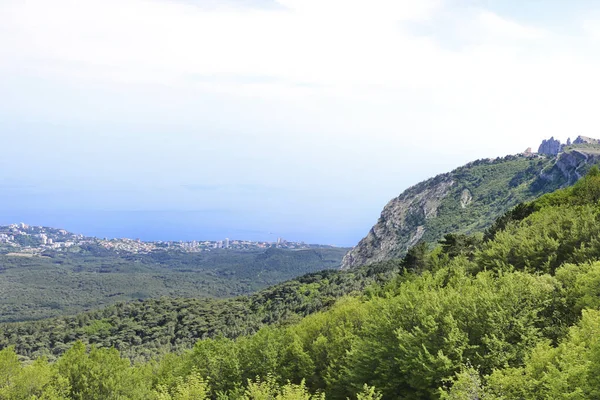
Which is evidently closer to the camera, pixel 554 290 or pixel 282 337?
pixel 554 290

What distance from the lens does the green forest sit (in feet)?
67.2

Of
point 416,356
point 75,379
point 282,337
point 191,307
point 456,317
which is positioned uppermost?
point 456,317

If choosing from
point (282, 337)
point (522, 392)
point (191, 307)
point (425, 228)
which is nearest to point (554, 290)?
point (522, 392)

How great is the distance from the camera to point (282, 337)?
43125 millimetres

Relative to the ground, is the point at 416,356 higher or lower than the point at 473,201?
lower

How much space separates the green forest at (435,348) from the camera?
67.2 feet

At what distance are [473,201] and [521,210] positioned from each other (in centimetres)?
12969

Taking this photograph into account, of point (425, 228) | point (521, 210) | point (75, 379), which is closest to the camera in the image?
point (75, 379)

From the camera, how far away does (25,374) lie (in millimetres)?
34000

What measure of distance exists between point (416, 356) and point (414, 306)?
15.9 feet

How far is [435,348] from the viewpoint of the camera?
26.9m

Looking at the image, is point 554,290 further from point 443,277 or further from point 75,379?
point 75,379

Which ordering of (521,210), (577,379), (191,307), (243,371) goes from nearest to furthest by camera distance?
(577,379) → (243,371) → (521,210) → (191,307)

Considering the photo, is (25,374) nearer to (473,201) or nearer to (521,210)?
(521,210)
